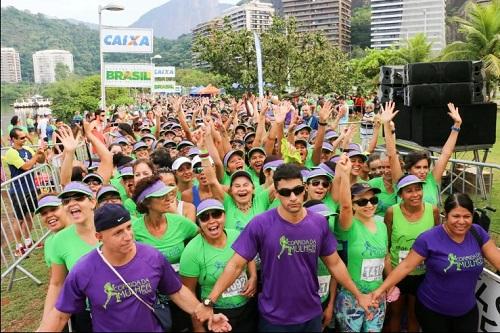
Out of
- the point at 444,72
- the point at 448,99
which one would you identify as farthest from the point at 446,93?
the point at 444,72

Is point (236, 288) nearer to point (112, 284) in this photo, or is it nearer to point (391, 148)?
point (112, 284)

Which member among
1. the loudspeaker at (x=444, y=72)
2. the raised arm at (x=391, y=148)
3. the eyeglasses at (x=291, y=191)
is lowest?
the eyeglasses at (x=291, y=191)

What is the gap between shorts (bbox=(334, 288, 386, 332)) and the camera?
3.39 meters

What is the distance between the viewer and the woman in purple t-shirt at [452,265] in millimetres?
3221

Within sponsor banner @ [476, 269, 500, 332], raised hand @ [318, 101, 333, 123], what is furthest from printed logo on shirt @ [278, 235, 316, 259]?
raised hand @ [318, 101, 333, 123]

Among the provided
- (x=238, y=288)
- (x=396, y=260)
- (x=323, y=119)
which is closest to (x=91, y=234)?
(x=238, y=288)

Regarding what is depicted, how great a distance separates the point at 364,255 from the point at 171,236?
1.48 metres

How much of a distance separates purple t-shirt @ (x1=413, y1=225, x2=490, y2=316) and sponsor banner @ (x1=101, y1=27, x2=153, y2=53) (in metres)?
13.1

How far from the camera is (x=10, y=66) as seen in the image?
2602 millimetres

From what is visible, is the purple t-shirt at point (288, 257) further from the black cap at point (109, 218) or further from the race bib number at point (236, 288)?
the black cap at point (109, 218)

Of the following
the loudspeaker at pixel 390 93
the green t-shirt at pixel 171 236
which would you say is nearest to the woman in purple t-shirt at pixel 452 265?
the green t-shirt at pixel 171 236

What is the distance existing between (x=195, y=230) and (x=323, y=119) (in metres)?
2.98

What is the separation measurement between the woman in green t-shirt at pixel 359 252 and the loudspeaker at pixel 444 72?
485cm

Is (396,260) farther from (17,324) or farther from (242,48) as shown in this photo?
(242,48)
